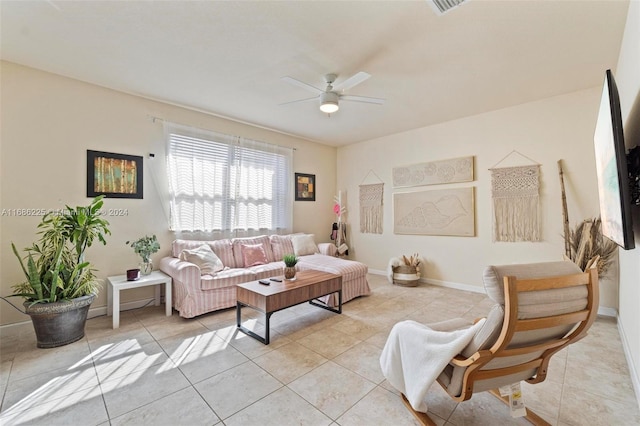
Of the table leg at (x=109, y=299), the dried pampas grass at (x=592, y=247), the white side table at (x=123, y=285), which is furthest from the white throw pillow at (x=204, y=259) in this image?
the dried pampas grass at (x=592, y=247)

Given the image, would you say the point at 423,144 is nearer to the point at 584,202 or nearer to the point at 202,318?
the point at 584,202

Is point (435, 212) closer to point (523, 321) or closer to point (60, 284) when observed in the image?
point (523, 321)

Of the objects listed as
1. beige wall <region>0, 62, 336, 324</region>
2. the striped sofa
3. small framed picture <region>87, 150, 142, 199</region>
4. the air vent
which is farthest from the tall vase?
the air vent

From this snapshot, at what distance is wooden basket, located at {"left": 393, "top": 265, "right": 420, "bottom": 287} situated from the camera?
4637mm

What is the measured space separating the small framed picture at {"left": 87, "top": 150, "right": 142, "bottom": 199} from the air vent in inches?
149

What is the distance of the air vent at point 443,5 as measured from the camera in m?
1.94

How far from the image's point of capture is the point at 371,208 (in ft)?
18.9

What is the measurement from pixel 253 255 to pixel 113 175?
6.95 ft

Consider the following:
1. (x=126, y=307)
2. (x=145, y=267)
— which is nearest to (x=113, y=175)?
(x=145, y=267)

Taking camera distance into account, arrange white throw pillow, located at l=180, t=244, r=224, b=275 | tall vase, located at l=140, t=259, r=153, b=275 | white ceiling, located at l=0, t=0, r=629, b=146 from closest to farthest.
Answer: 1. white ceiling, located at l=0, t=0, r=629, b=146
2. tall vase, located at l=140, t=259, r=153, b=275
3. white throw pillow, located at l=180, t=244, r=224, b=275

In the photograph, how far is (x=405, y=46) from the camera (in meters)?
2.55

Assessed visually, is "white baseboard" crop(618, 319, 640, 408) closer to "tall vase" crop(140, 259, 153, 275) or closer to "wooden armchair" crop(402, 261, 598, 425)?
"wooden armchair" crop(402, 261, 598, 425)

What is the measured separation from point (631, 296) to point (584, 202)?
1.74 metres

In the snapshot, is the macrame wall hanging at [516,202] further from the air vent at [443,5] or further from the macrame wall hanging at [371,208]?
the air vent at [443,5]
